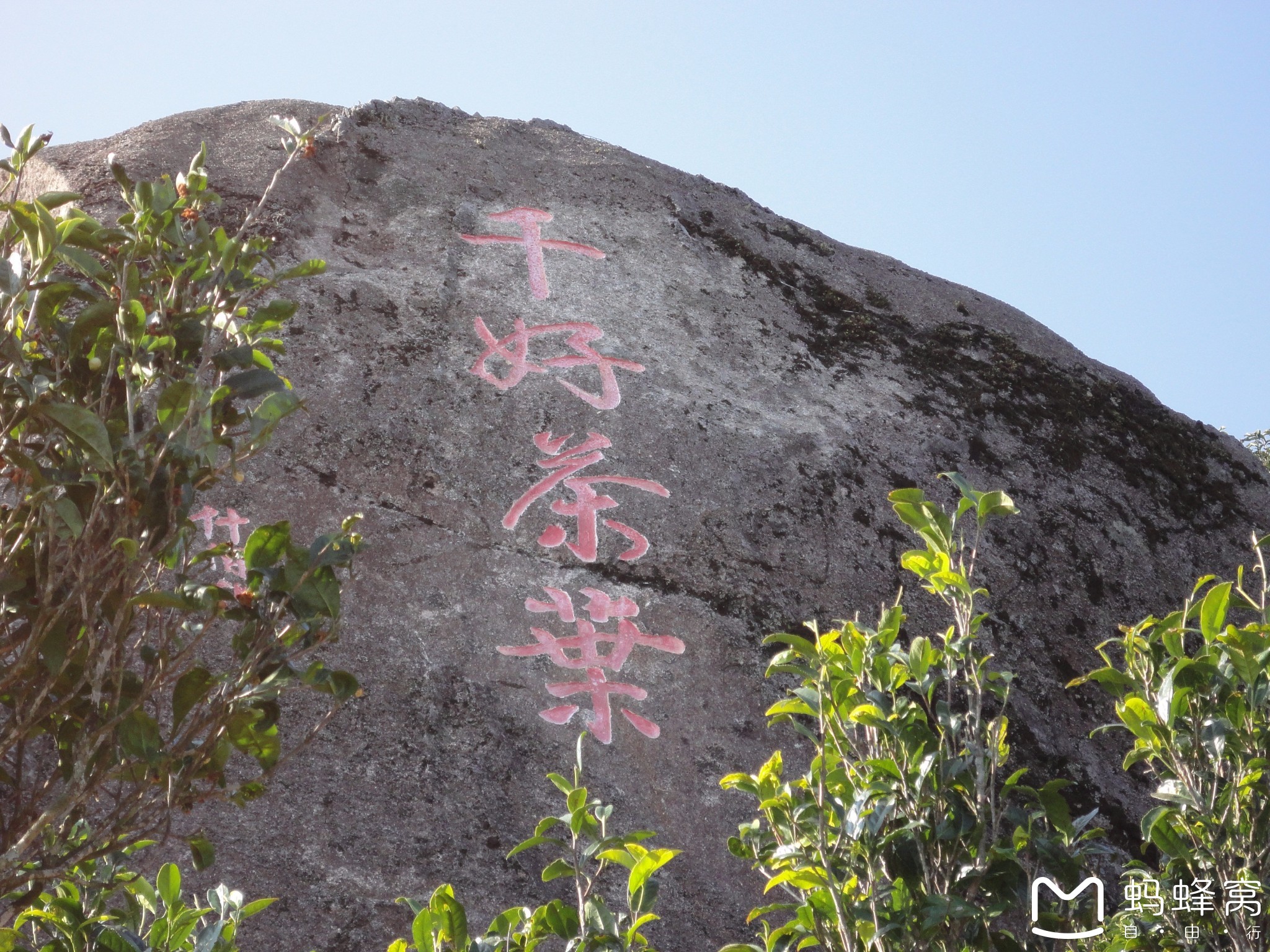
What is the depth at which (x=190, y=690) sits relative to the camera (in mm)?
1555

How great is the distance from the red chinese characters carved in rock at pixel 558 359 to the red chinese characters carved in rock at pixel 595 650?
838mm

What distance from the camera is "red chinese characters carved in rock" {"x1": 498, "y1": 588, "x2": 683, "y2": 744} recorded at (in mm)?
A: 3193

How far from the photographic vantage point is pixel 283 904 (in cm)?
261

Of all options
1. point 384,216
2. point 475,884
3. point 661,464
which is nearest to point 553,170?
point 384,216

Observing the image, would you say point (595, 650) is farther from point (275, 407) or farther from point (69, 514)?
point (69, 514)

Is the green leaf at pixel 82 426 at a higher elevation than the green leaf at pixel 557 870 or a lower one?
higher

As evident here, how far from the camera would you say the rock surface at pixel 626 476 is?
2.92 m

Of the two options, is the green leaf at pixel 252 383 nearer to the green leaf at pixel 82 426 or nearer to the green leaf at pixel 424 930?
the green leaf at pixel 82 426

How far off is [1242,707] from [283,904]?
2.08m

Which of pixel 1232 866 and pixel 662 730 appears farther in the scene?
pixel 662 730

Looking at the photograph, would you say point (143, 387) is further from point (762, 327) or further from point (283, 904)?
point (762, 327)
